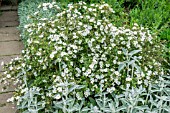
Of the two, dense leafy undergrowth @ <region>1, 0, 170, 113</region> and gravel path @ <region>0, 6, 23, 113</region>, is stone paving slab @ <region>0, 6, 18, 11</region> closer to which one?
gravel path @ <region>0, 6, 23, 113</region>

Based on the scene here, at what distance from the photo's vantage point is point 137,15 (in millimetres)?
3607

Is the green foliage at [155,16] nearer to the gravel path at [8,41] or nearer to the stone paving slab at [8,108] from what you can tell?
the gravel path at [8,41]

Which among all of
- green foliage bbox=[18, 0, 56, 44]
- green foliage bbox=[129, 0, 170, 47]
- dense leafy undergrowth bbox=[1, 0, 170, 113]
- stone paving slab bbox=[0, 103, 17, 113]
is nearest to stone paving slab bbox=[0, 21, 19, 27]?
green foliage bbox=[18, 0, 56, 44]

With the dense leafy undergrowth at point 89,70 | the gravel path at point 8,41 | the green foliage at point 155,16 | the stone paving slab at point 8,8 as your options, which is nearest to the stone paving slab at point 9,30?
the gravel path at point 8,41

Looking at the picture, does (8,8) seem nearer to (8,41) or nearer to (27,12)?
(27,12)

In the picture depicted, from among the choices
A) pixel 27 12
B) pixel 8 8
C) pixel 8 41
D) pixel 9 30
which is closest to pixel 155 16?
pixel 27 12

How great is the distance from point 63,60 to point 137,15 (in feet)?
4.40

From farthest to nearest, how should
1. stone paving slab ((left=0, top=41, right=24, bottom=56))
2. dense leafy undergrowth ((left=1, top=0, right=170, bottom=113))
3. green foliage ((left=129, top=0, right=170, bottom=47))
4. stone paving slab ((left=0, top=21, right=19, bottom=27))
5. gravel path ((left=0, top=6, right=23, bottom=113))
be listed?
stone paving slab ((left=0, top=21, right=19, bottom=27))
stone paving slab ((left=0, top=41, right=24, bottom=56))
green foliage ((left=129, top=0, right=170, bottom=47))
gravel path ((left=0, top=6, right=23, bottom=113))
dense leafy undergrowth ((left=1, top=0, right=170, bottom=113))

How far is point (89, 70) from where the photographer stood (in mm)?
2539

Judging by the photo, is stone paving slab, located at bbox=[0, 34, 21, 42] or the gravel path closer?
the gravel path

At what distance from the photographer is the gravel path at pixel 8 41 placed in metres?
2.85

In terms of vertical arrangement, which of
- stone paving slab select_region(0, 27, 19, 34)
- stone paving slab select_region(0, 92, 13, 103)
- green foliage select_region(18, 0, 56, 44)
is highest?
green foliage select_region(18, 0, 56, 44)

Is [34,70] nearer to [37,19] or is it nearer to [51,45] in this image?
[51,45]

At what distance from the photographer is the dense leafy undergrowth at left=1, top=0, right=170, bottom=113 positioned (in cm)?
239
